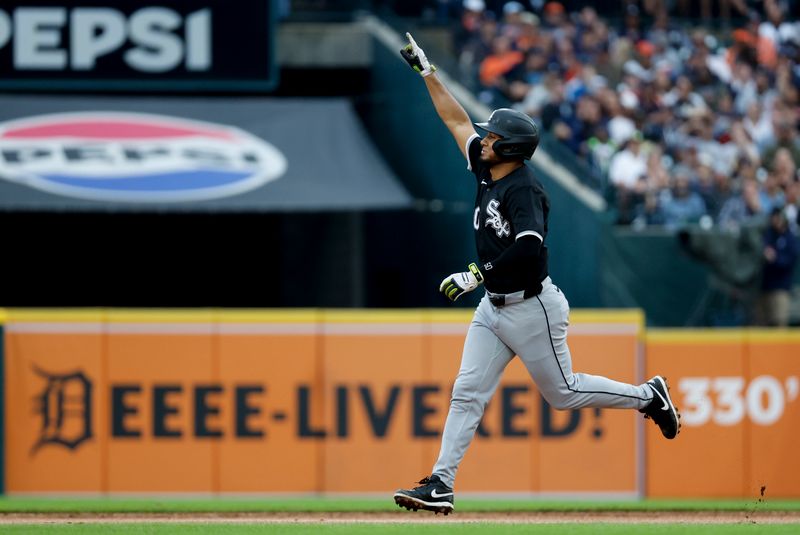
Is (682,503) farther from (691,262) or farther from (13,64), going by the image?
(13,64)

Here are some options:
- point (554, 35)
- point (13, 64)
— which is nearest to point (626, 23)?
point (554, 35)

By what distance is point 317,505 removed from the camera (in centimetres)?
996

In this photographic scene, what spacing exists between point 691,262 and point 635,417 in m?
3.07

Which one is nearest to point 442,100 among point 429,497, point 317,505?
point 429,497

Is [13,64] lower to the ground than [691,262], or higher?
higher

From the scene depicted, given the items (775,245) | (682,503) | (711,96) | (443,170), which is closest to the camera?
(682,503)

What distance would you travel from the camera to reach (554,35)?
16.8 m

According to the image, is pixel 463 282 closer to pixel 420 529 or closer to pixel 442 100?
pixel 442 100

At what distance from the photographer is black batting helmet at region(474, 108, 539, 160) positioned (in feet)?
24.3

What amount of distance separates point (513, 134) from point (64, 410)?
5.06 m

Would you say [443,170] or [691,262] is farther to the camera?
[443,170]

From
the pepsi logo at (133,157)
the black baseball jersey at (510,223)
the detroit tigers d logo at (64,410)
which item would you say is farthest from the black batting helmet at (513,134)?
the pepsi logo at (133,157)

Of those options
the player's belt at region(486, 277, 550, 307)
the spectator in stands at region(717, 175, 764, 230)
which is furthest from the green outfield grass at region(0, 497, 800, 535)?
the spectator in stands at region(717, 175, 764, 230)

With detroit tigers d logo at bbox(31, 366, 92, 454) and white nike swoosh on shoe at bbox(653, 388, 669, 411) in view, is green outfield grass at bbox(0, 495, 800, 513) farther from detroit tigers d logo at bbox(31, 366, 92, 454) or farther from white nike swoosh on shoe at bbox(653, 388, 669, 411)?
white nike swoosh on shoe at bbox(653, 388, 669, 411)
